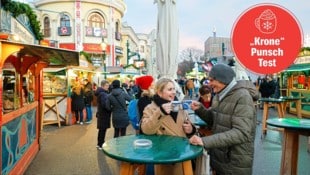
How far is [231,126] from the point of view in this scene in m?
2.95

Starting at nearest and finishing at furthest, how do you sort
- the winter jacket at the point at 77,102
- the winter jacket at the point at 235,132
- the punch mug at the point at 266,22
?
1. the winter jacket at the point at 235,132
2. the punch mug at the point at 266,22
3. the winter jacket at the point at 77,102

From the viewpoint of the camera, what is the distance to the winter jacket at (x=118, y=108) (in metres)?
7.44

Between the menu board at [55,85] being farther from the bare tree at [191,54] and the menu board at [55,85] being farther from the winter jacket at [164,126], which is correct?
the bare tree at [191,54]

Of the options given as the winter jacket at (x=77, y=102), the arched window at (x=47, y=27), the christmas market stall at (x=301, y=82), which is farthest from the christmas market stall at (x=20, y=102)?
the arched window at (x=47, y=27)

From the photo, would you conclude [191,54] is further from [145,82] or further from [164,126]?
[164,126]

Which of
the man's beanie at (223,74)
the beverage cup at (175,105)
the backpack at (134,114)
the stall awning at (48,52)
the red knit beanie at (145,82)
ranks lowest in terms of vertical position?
the backpack at (134,114)

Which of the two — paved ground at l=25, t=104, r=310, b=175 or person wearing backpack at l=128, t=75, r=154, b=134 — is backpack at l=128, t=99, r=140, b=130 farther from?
paved ground at l=25, t=104, r=310, b=175

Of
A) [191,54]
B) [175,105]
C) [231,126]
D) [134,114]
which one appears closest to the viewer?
[231,126]

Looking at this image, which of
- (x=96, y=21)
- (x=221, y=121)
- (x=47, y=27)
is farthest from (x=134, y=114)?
(x=47, y=27)

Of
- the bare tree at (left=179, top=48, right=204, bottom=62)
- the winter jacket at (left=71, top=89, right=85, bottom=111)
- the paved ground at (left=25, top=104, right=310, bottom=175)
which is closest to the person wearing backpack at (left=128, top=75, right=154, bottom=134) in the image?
the paved ground at (left=25, top=104, right=310, bottom=175)

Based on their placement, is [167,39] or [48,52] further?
[167,39]

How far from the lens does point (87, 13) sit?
133 ft

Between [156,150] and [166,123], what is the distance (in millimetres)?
617

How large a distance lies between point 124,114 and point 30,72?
2.64 meters
